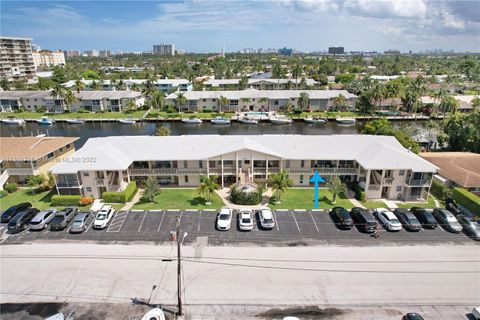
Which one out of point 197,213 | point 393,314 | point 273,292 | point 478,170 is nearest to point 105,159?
point 197,213

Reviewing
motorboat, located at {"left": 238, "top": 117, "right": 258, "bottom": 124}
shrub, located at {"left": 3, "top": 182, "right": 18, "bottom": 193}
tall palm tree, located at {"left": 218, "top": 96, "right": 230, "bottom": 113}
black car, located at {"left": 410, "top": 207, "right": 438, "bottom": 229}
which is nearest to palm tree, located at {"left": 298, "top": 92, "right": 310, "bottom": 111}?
motorboat, located at {"left": 238, "top": 117, "right": 258, "bottom": 124}

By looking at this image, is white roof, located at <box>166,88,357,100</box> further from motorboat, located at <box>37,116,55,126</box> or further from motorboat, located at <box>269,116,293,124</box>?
motorboat, located at <box>37,116,55,126</box>

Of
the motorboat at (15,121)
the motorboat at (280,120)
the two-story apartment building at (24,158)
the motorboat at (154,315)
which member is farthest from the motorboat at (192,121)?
the motorboat at (154,315)

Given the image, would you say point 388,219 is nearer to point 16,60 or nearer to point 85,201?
point 85,201

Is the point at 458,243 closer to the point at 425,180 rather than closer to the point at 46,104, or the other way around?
the point at 425,180

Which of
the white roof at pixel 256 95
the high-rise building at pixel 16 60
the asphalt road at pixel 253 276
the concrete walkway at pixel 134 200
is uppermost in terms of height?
the high-rise building at pixel 16 60

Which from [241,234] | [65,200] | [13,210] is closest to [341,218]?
[241,234]

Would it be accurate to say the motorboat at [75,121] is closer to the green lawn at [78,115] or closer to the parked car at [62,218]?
the green lawn at [78,115]
